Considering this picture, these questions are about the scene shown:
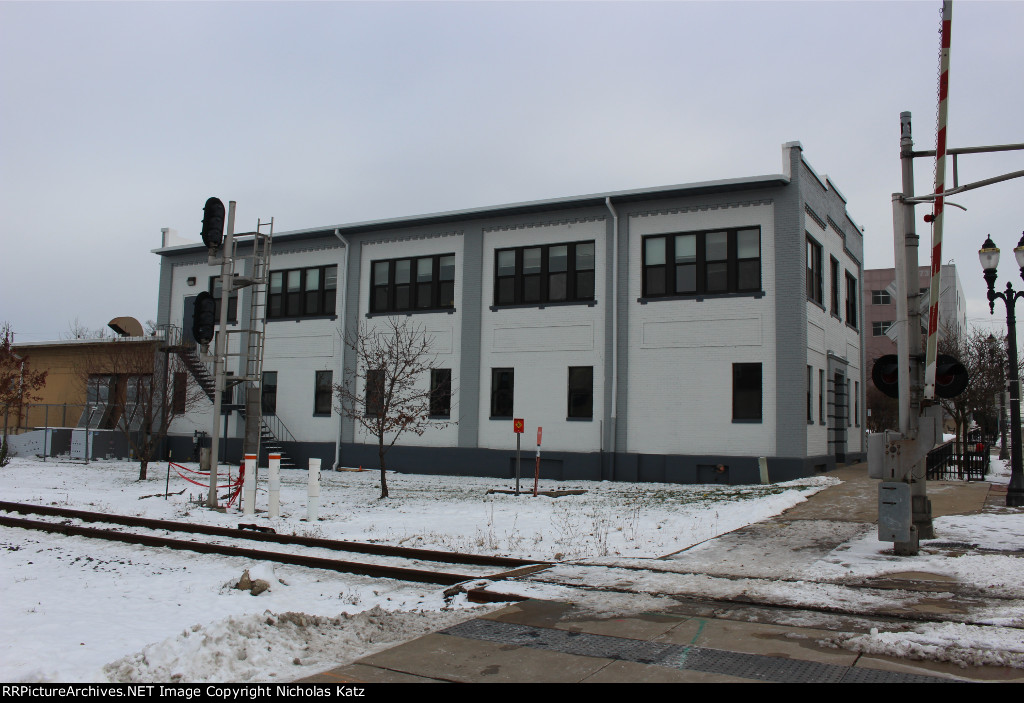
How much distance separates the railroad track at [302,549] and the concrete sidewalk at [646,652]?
1.58 meters

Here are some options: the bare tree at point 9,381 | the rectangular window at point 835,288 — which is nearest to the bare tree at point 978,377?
the rectangular window at point 835,288

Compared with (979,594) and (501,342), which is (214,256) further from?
(979,594)

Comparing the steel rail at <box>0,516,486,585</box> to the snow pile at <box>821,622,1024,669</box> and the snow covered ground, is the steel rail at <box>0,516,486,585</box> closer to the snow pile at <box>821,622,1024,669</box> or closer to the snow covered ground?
the snow covered ground

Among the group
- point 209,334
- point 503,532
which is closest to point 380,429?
point 209,334

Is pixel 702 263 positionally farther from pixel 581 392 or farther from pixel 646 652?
pixel 646 652

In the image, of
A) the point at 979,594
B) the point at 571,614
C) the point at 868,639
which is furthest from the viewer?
the point at 979,594

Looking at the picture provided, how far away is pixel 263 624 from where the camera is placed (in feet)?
21.7

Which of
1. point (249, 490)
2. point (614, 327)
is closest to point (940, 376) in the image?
point (249, 490)

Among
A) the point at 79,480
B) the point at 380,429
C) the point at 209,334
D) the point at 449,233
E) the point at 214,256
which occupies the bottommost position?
the point at 79,480

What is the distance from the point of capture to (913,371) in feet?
34.0

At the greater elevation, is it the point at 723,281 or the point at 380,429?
the point at 723,281

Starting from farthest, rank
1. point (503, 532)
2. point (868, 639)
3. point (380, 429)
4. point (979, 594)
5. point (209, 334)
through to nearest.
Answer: point (380, 429) < point (209, 334) < point (503, 532) < point (979, 594) < point (868, 639)

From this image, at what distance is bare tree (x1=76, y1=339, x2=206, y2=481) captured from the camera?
94.7 ft

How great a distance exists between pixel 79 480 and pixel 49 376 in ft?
56.8
